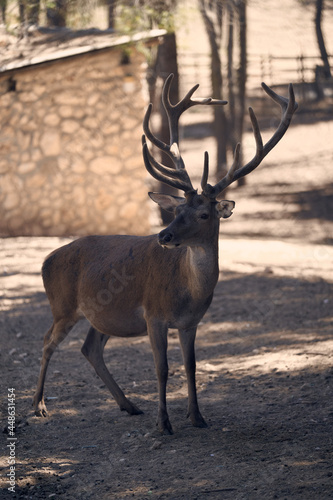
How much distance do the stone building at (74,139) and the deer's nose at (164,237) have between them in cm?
764

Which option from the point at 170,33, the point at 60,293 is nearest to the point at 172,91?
the point at 170,33

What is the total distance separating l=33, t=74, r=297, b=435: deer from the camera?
4922mm

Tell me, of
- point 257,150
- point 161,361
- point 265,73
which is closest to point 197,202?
point 257,150

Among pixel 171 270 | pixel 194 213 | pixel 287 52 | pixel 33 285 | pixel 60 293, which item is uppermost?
pixel 194 213

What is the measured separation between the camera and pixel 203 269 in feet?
16.3

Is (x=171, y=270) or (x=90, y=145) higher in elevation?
(x=171, y=270)

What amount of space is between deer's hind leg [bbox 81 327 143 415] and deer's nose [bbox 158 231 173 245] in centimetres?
144

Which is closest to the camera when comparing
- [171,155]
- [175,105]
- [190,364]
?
[190,364]

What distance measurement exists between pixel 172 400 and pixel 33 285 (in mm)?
4019

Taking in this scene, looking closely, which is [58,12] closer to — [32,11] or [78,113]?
[32,11]

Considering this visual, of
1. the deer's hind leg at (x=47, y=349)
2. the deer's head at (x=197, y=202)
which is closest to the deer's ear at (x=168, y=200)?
the deer's head at (x=197, y=202)

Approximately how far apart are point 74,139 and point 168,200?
7.13 metres

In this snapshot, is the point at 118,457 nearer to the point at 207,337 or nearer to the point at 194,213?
the point at 194,213

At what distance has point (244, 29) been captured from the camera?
1792cm
